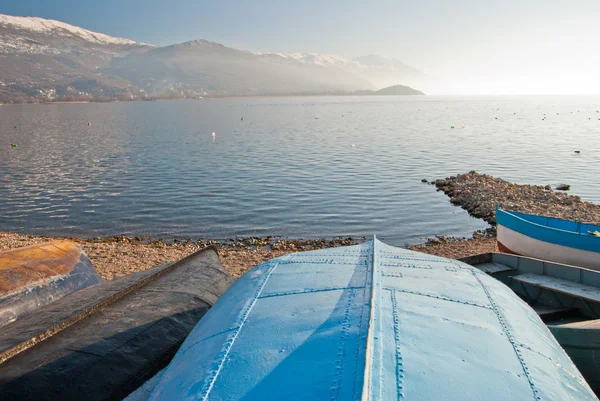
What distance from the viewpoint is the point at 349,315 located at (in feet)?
16.1

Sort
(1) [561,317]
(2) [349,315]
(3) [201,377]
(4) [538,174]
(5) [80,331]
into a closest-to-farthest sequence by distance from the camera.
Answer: (3) [201,377] < (2) [349,315] < (5) [80,331] < (1) [561,317] < (4) [538,174]

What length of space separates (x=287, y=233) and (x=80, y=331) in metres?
15.5

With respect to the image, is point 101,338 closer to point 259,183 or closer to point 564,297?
point 564,297

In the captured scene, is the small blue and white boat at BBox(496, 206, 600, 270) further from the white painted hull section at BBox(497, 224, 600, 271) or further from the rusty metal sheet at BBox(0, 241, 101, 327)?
the rusty metal sheet at BBox(0, 241, 101, 327)

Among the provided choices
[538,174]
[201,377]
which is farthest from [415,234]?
[538,174]

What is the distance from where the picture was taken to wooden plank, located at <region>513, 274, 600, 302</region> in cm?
986

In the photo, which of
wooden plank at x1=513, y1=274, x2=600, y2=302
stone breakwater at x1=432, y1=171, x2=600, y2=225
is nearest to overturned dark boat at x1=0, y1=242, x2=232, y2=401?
wooden plank at x1=513, y1=274, x2=600, y2=302

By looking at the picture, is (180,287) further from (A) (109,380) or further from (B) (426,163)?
(B) (426,163)

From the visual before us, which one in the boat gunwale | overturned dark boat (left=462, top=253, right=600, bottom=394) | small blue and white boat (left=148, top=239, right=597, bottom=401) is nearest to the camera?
small blue and white boat (left=148, top=239, right=597, bottom=401)

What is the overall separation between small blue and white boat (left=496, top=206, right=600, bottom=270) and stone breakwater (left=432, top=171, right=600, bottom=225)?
8.39 m

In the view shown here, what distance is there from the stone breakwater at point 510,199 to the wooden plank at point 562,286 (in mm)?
13740

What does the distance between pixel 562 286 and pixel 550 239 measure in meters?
4.09

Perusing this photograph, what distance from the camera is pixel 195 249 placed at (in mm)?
19734

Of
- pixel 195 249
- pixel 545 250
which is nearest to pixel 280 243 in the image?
pixel 195 249
